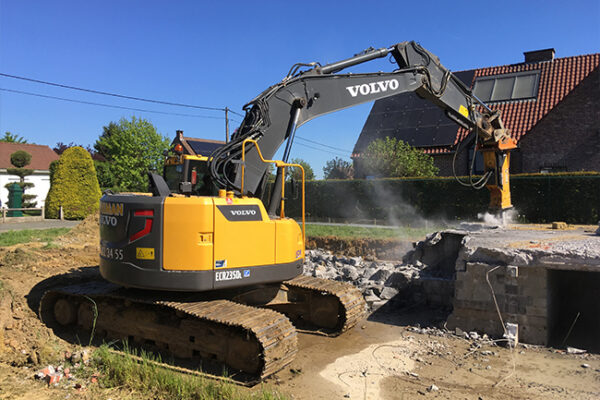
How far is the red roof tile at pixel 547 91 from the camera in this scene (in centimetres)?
2161

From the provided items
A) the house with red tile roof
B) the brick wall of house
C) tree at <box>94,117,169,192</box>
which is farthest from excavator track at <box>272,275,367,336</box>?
tree at <box>94,117,169,192</box>

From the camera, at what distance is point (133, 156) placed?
32281mm

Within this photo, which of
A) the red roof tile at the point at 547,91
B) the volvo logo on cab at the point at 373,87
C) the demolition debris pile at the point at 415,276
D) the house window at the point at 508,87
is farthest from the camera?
the house window at the point at 508,87

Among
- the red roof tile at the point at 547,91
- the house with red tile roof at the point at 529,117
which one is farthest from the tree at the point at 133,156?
the red roof tile at the point at 547,91

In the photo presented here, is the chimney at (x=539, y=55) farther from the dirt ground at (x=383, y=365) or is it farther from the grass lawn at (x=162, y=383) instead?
the grass lawn at (x=162, y=383)

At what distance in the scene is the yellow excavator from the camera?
5.48m

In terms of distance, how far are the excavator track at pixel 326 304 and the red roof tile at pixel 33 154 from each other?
3626cm

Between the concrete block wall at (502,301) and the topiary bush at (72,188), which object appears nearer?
the concrete block wall at (502,301)

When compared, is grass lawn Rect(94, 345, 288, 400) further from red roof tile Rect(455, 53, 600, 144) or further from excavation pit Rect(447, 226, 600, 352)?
red roof tile Rect(455, 53, 600, 144)

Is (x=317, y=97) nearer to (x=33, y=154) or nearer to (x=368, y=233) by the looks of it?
(x=368, y=233)

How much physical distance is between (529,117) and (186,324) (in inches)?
820

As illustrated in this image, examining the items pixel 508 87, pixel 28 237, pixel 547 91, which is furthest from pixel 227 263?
pixel 508 87

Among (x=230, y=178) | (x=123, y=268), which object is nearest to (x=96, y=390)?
(x=123, y=268)

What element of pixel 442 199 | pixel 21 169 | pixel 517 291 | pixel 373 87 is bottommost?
pixel 517 291
